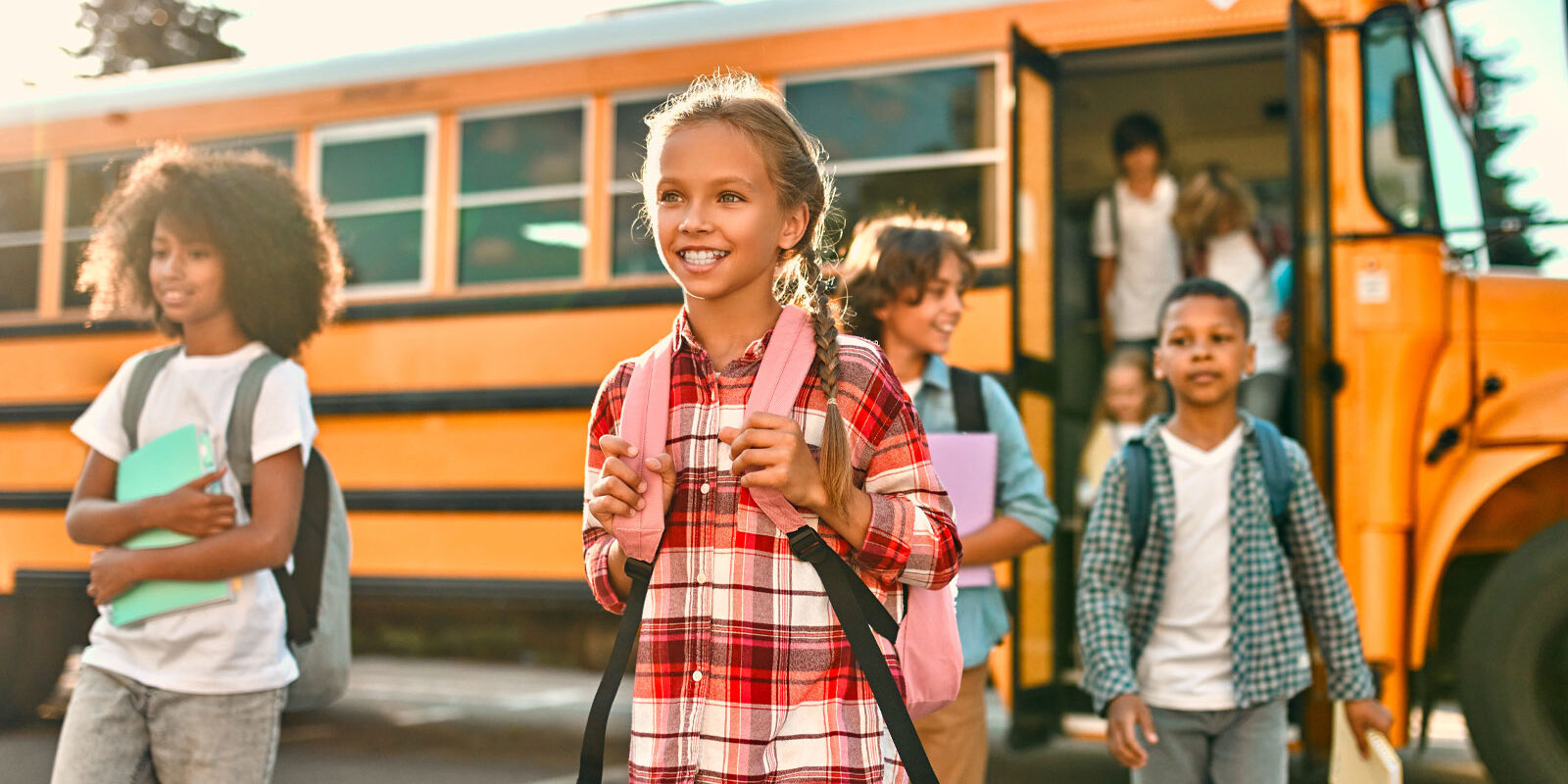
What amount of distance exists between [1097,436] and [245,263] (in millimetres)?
2679

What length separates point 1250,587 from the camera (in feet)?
7.00

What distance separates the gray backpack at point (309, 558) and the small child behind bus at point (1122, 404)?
245cm

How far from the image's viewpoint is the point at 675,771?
136 cm

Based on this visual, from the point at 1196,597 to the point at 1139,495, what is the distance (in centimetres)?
19

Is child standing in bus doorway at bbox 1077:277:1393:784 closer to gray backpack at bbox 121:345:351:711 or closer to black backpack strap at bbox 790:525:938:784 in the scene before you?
black backpack strap at bbox 790:525:938:784

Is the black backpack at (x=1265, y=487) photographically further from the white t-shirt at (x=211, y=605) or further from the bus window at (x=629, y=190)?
the bus window at (x=629, y=190)

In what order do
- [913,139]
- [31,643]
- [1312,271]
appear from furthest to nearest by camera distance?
[31,643] → [913,139] → [1312,271]

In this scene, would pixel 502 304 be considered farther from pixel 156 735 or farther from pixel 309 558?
pixel 156 735

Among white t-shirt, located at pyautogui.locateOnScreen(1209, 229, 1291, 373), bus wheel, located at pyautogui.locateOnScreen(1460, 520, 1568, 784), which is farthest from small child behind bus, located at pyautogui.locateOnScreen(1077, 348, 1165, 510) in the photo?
bus wheel, located at pyautogui.locateOnScreen(1460, 520, 1568, 784)

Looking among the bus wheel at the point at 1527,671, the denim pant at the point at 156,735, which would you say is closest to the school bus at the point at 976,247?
the bus wheel at the point at 1527,671

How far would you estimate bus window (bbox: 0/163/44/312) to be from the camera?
4660 millimetres

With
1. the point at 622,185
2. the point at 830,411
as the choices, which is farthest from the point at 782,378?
the point at 622,185

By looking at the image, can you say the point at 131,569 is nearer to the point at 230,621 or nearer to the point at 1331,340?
the point at 230,621

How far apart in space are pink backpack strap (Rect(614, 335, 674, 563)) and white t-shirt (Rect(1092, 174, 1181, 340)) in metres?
2.96
